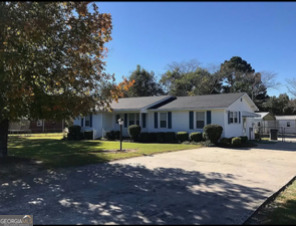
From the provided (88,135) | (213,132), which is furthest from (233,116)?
(88,135)

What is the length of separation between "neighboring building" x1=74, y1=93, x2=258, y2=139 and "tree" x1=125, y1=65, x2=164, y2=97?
61.9 ft

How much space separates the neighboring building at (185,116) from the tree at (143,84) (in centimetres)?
1887

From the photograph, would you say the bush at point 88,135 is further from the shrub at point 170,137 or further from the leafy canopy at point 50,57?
the leafy canopy at point 50,57

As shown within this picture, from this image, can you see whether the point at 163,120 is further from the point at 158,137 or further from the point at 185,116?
the point at 185,116

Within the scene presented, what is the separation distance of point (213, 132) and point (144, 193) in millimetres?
11855

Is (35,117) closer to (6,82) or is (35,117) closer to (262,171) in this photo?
(6,82)

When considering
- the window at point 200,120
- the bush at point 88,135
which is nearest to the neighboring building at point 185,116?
the window at point 200,120

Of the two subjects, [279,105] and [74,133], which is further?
[279,105]

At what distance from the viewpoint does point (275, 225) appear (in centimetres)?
402

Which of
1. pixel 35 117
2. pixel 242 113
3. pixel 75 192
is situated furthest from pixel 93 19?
pixel 242 113

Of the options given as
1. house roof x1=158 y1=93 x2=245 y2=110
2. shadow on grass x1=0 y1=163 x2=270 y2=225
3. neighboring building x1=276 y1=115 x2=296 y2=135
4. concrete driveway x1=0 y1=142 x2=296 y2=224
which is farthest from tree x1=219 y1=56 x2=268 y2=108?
shadow on grass x1=0 y1=163 x2=270 y2=225

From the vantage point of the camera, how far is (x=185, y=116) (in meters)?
19.7

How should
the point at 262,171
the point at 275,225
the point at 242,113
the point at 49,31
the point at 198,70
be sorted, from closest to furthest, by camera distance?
1. the point at 275,225
2. the point at 49,31
3. the point at 262,171
4. the point at 242,113
5. the point at 198,70

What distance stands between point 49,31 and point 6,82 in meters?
1.89
